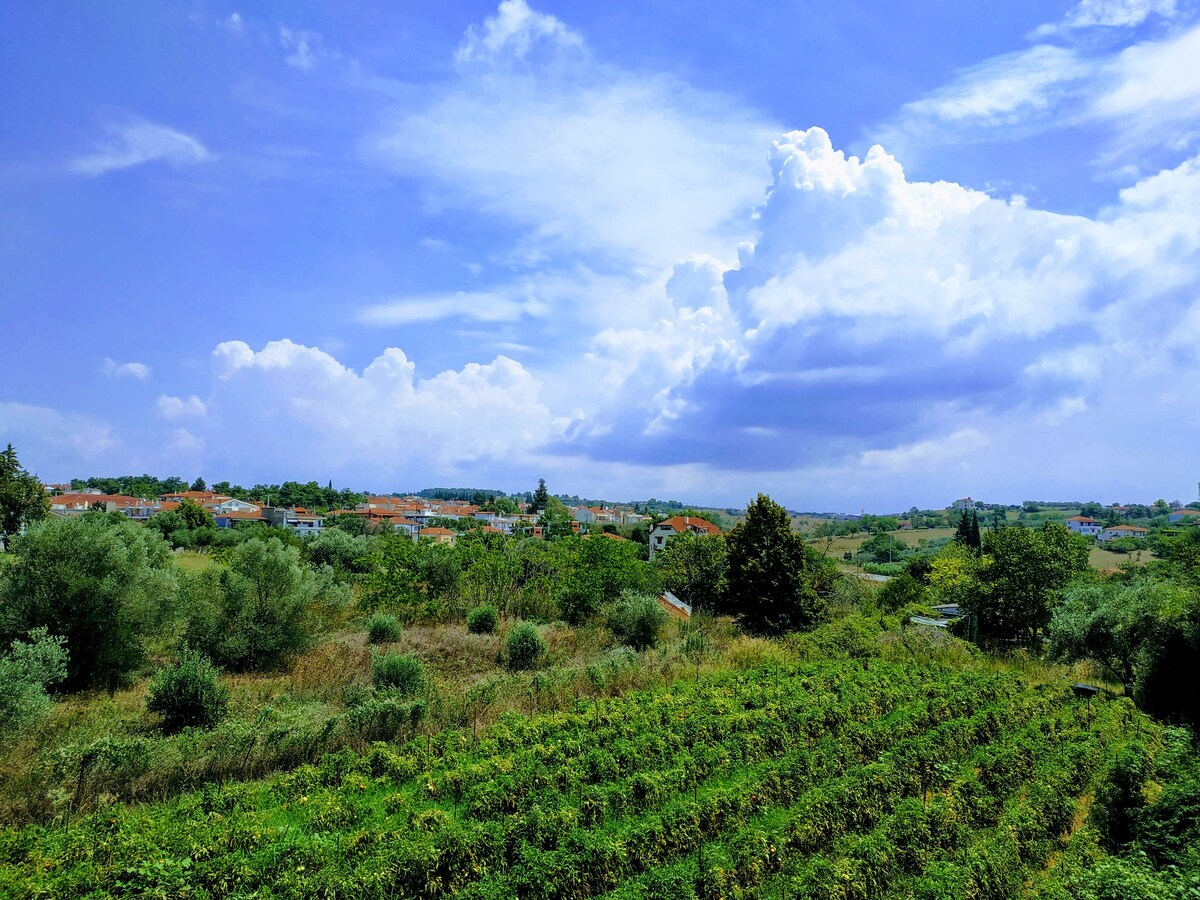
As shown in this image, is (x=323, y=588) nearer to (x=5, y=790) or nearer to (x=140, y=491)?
(x=5, y=790)

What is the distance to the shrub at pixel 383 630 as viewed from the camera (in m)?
20.2

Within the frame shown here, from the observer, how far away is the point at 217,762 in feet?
30.9

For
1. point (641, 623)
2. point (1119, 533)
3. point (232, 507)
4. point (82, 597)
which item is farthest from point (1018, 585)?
point (1119, 533)

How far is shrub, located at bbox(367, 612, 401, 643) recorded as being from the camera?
20156mm

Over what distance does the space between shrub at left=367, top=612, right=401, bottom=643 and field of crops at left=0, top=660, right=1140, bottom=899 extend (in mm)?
10227

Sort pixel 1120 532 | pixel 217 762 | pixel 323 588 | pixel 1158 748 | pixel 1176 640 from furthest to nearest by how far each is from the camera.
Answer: pixel 1120 532, pixel 323 588, pixel 1176 640, pixel 1158 748, pixel 217 762

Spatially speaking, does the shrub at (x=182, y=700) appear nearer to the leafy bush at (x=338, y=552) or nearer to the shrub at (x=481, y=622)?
the shrub at (x=481, y=622)

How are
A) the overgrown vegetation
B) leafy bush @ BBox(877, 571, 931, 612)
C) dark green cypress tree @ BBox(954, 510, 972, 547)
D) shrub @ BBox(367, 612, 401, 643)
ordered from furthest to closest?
dark green cypress tree @ BBox(954, 510, 972, 547) < leafy bush @ BBox(877, 571, 931, 612) < shrub @ BBox(367, 612, 401, 643) < the overgrown vegetation

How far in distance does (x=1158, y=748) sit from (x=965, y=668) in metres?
6.70

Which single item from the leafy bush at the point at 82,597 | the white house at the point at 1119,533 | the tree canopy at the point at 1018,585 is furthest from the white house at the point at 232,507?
the white house at the point at 1119,533

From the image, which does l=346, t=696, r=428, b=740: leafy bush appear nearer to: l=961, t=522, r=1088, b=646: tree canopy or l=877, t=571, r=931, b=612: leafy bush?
l=961, t=522, r=1088, b=646: tree canopy

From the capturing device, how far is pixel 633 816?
8.37m

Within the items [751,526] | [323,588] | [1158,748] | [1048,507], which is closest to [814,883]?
[1158,748]

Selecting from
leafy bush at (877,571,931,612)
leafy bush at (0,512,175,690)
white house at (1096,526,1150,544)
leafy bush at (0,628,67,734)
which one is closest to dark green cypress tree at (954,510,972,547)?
leafy bush at (877,571,931,612)
